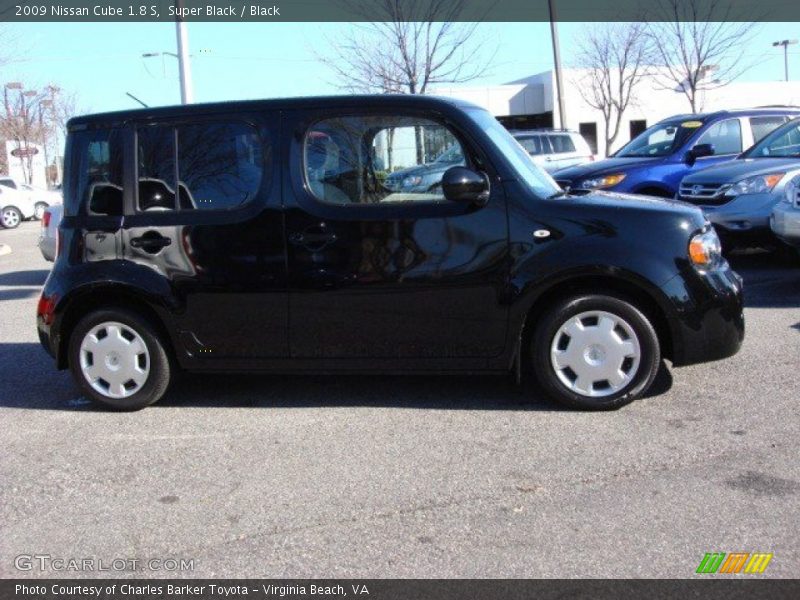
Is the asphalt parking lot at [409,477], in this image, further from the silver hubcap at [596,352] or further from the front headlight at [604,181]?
the front headlight at [604,181]

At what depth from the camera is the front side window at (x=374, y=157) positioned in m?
5.19

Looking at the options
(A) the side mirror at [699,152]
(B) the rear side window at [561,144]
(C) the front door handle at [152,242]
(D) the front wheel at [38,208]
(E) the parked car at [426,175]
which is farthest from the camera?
(D) the front wheel at [38,208]

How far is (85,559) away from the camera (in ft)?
11.9

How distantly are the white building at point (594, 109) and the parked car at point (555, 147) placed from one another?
24.0 m

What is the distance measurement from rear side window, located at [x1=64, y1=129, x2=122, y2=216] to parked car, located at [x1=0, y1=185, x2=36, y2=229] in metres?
23.8

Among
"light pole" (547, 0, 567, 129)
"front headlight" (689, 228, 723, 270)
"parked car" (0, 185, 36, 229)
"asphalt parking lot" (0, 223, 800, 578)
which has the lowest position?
"asphalt parking lot" (0, 223, 800, 578)

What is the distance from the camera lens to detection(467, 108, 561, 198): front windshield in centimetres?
520

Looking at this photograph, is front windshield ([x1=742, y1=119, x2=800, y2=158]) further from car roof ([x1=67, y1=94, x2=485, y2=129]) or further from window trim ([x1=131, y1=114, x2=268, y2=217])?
window trim ([x1=131, y1=114, x2=268, y2=217])

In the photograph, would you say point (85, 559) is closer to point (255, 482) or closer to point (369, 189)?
point (255, 482)

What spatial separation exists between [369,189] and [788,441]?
2642 mm

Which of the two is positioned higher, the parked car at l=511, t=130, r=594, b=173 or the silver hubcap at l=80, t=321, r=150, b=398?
the parked car at l=511, t=130, r=594, b=173

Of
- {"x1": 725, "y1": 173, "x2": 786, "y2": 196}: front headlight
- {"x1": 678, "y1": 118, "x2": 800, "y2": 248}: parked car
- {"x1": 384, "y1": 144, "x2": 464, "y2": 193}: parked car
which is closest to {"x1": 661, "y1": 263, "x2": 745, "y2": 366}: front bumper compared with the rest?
{"x1": 384, "y1": 144, "x2": 464, "y2": 193}: parked car

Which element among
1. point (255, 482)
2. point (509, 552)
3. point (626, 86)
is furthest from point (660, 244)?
point (626, 86)

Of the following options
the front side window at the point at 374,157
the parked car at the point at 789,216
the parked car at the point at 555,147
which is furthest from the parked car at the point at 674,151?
the front side window at the point at 374,157
